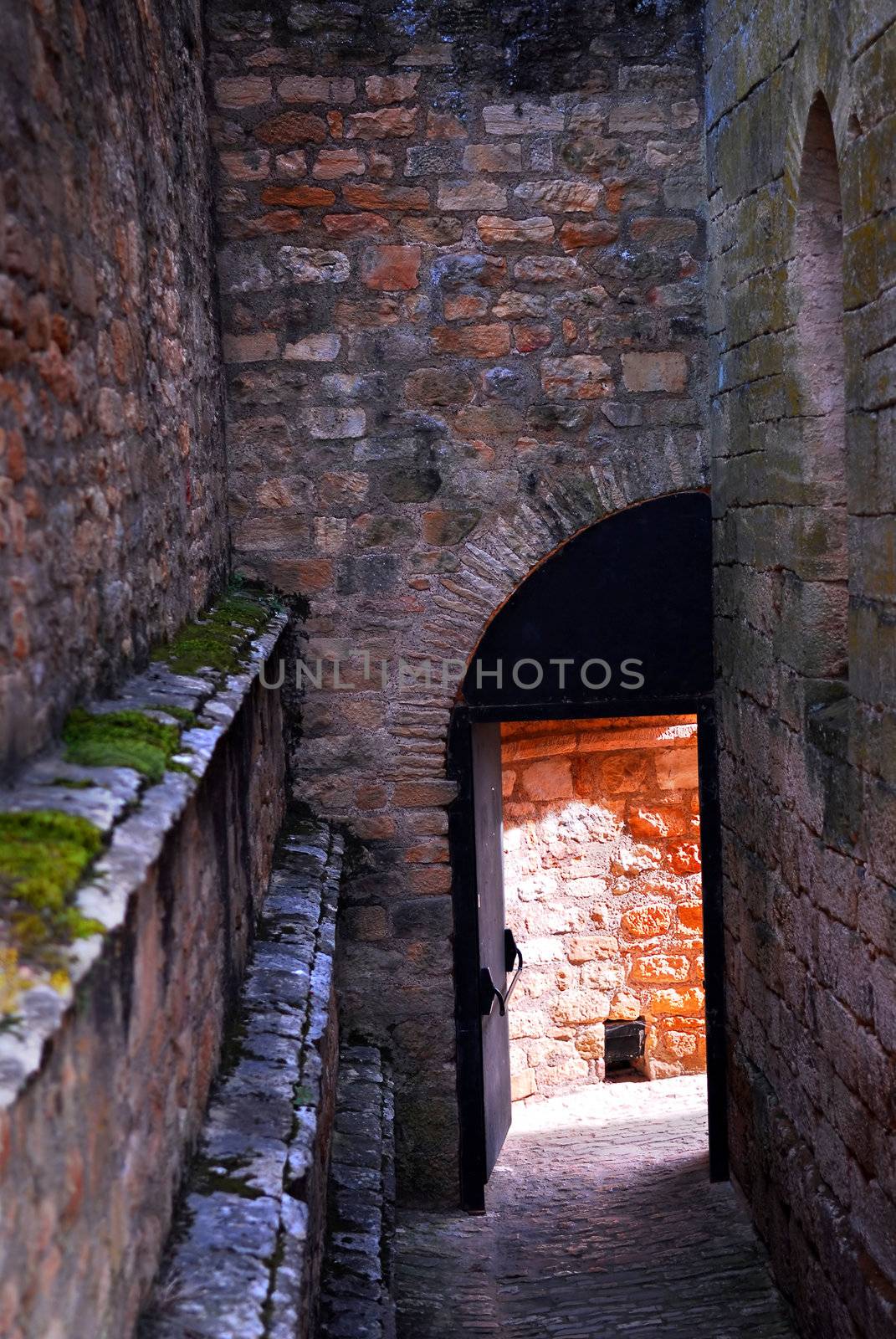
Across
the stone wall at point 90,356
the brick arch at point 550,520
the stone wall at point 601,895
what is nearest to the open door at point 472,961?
the brick arch at point 550,520

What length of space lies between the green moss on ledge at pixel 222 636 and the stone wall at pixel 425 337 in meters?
0.57

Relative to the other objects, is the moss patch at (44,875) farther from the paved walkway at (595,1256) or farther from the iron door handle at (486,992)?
the iron door handle at (486,992)

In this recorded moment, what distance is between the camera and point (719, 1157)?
5.43 meters

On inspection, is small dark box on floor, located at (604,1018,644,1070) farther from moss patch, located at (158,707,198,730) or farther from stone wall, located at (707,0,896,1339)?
moss patch, located at (158,707,198,730)

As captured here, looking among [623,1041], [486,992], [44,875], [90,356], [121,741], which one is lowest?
[623,1041]

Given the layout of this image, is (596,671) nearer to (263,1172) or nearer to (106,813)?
(263,1172)

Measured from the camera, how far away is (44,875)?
155 cm

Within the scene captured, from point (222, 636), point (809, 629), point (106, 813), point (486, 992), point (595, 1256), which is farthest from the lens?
point (486, 992)

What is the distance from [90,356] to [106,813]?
3.48 feet

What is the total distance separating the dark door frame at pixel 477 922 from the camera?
208 inches

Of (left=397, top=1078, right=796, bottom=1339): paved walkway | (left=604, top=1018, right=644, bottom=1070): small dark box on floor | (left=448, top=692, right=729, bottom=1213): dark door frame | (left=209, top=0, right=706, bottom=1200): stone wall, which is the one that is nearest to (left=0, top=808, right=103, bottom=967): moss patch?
(left=397, top=1078, right=796, bottom=1339): paved walkway

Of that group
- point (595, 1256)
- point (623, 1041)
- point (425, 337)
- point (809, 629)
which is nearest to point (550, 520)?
point (425, 337)

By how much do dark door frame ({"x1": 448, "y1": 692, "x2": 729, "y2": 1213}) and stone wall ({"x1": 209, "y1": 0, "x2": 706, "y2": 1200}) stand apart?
84 millimetres

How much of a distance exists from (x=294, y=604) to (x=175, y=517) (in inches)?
61.6
